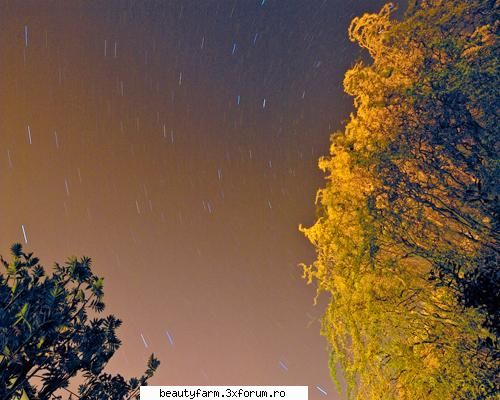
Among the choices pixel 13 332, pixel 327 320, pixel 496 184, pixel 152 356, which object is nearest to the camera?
pixel 13 332

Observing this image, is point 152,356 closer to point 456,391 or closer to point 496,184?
point 456,391

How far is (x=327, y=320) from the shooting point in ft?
25.8

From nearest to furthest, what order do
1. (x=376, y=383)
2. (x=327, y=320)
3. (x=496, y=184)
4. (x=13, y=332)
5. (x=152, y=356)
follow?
(x=13, y=332)
(x=496, y=184)
(x=376, y=383)
(x=327, y=320)
(x=152, y=356)

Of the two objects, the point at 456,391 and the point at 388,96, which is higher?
the point at 388,96

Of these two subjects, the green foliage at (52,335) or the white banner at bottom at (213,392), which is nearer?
the green foliage at (52,335)

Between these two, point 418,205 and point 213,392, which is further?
point 213,392

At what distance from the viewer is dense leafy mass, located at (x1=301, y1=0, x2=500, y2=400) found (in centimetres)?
648

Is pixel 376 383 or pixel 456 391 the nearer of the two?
pixel 456 391

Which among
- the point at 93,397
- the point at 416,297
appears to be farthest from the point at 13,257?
the point at 416,297

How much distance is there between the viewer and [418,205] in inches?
283

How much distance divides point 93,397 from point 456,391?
534 centimetres

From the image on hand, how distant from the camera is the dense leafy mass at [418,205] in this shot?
6.48m

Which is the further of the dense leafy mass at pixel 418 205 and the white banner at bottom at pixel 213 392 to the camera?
the white banner at bottom at pixel 213 392

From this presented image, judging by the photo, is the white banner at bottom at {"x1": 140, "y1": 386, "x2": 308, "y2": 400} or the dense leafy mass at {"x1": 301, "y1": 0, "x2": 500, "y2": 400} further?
the white banner at bottom at {"x1": 140, "y1": 386, "x2": 308, "y2": 400}
